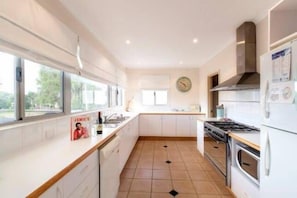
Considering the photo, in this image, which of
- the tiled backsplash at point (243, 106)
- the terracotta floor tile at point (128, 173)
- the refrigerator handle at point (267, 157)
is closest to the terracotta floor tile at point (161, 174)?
the terracotta floor tile at point (128, 173)

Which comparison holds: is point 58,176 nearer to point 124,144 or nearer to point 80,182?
point 80,182

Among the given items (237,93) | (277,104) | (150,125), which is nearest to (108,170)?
(277,104)

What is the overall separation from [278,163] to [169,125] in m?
4.42

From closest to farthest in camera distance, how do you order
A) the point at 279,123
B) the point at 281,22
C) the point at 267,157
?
the point at 279,123, the point at 267,157, the point at 281,22

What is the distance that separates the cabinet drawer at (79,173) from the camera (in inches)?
48.6

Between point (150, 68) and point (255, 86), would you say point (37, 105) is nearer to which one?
point (255, 86)

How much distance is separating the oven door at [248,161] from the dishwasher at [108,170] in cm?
154

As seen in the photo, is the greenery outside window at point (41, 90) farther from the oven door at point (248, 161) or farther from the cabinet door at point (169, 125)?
the cabinet door at point (169, 125)

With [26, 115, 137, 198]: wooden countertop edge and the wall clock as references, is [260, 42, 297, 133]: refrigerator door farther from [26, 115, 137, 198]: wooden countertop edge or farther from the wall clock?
the wall clock

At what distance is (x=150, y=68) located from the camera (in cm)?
653

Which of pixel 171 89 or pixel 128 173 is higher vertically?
pixel 171 89

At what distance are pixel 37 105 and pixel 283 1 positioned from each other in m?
2.55

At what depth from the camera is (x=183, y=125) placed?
5.76 metres

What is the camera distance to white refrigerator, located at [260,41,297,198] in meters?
1.25
